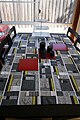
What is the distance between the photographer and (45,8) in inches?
105

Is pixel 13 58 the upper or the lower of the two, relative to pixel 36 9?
lower

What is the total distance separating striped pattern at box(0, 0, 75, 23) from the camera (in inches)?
102

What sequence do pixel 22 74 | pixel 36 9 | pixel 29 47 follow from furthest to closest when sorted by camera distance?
pixel 36 9 < pixel 29 47 < pixel 22 74

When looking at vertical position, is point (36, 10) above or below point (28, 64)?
above

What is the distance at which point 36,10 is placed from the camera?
8.73 feet

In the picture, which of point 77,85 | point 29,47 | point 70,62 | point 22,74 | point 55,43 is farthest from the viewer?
point 55,43

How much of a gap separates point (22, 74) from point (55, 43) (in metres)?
0.81

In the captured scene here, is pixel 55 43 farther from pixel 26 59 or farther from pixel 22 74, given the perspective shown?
pixel 22 74

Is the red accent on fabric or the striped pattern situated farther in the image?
the striped pattern

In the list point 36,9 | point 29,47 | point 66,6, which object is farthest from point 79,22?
point 29,47

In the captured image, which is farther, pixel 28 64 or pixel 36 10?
pixel 36 10

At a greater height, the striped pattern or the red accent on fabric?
the striped pattern

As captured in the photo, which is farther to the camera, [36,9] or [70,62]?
[36,9]

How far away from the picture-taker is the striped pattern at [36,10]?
2.60 m
